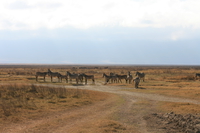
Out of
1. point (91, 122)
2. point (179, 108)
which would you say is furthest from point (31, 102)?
point (179, 108)

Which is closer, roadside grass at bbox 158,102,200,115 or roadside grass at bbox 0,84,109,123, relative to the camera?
roadside grass at bbox 0,84,109,123

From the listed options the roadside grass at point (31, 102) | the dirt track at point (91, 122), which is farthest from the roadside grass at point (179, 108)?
the roadside grass at point (31, 102)

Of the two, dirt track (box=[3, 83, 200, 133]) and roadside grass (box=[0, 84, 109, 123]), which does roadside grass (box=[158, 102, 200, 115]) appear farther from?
roadside grass (box=[0, 84, 109, 123])

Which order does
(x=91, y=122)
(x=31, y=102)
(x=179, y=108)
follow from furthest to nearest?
(x=31, y=102), (x=179, y=108), (x=91, y=122)

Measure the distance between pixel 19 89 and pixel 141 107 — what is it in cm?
1391

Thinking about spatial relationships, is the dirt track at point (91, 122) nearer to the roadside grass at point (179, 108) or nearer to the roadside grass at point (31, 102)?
the roadside grass at point (179, 108)

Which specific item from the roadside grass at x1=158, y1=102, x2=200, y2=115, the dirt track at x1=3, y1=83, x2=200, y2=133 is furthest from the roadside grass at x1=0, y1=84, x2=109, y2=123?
the roadside grass at x1=158, y1=102, x2=200, y2=115

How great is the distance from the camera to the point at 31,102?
18.2 meters

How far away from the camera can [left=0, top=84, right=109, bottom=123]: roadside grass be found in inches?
558

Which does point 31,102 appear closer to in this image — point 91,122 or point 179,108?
point 91,122

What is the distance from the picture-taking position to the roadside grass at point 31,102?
1417 centimetres

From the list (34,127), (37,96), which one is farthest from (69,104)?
(34,127)

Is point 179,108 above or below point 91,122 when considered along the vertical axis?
below

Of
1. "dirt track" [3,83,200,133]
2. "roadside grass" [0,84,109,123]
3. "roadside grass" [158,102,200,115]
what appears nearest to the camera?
"dirt track" [3,83,200,133]
